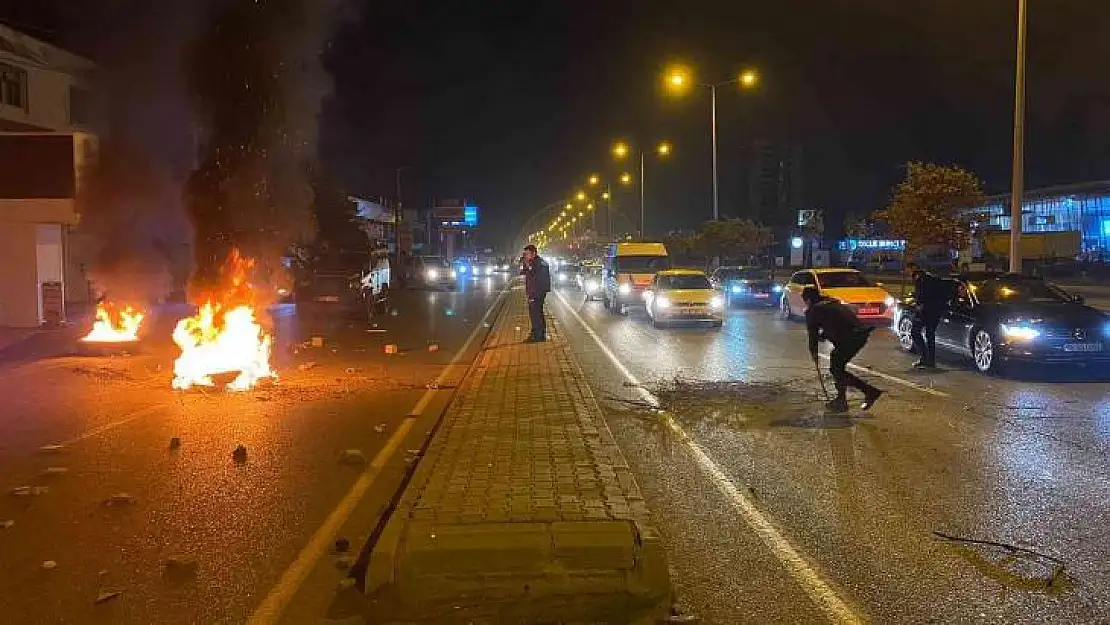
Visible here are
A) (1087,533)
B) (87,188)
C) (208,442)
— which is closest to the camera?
(1087,533)

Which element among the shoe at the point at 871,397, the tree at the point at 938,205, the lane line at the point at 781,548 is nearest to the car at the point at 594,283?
the tree at the point at 938,205

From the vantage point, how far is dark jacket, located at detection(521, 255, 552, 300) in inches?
722

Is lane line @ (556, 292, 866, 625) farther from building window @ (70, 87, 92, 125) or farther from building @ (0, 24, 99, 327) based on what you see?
building window @ (70, 87, 92, 125)

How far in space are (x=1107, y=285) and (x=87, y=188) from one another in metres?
43.9

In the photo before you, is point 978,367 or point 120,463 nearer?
point 120,463

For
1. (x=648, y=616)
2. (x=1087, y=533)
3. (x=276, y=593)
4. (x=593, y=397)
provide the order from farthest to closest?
(x=593, y=397)
(x=1087, y=533)
(x=276, y=593)
(x=648, y=616)

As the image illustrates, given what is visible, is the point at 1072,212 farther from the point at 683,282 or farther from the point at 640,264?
the point at 683,282

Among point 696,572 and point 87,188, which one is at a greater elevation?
point 87,188

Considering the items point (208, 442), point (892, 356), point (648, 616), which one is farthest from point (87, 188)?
point (648, 616)

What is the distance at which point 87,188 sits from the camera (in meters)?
24.4

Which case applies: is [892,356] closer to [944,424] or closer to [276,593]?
[944,424]

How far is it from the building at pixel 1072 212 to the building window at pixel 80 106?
2273 inches

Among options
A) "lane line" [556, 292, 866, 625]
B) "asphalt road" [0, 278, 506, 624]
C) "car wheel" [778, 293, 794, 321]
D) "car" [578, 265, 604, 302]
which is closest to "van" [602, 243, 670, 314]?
"car wheel" [778, 293, 794, 321]

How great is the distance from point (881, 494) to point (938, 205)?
28.7m
